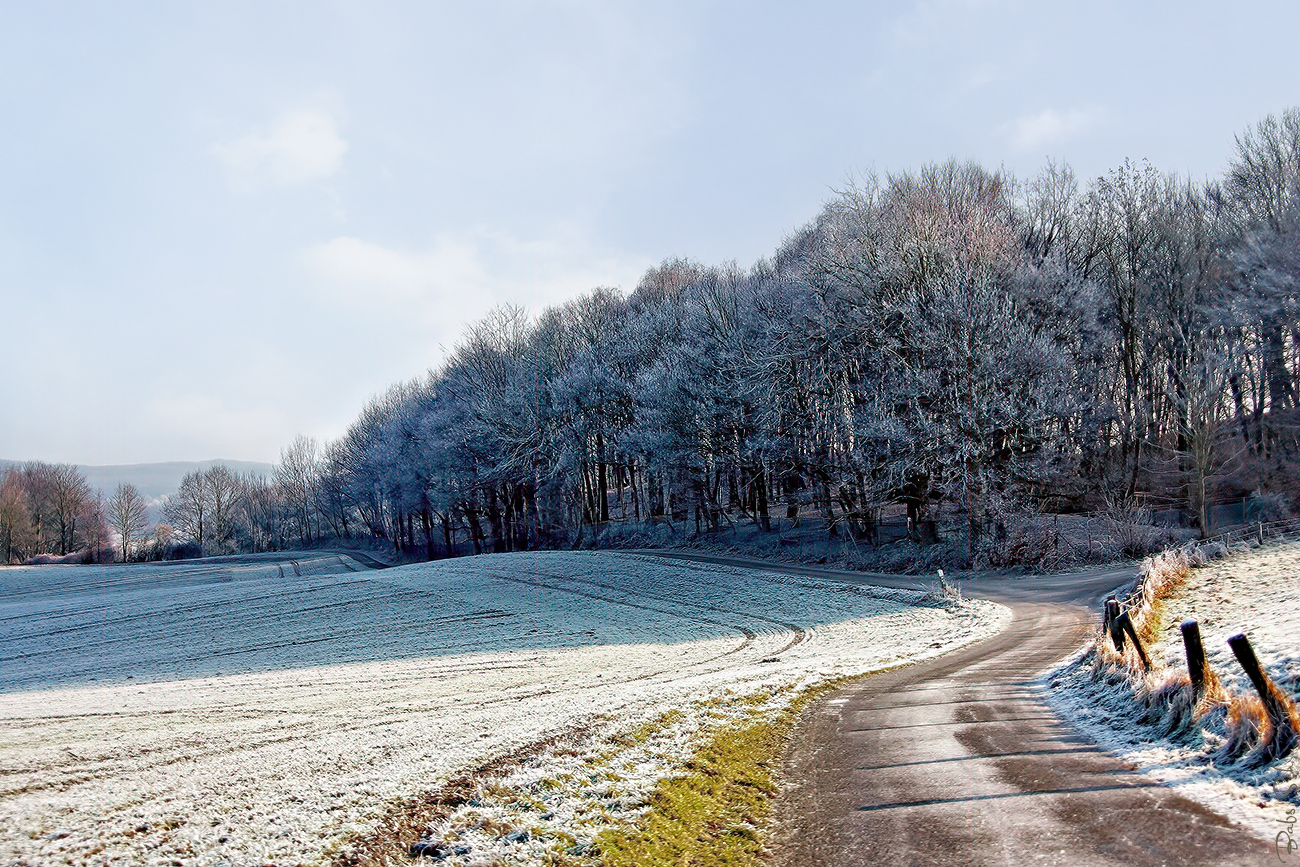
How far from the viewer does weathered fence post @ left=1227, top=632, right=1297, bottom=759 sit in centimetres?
689

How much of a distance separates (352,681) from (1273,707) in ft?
59.4

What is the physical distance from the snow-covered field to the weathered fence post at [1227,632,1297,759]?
5992mm

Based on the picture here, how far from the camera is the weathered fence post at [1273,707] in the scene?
6.89 meters

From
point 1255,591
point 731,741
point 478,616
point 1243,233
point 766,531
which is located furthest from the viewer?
point 766,531

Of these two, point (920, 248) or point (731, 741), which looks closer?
point (731, 741)

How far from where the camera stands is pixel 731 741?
10.2 metres

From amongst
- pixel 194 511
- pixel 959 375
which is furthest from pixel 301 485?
pixel 959 375

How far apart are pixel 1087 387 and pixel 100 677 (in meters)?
45.0

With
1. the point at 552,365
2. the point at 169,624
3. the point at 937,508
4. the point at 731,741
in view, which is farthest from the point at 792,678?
the point at 552,365

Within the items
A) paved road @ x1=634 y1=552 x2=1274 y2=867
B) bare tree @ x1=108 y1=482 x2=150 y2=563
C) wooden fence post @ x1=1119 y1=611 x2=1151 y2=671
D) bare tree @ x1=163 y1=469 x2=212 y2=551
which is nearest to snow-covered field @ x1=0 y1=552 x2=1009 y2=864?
paved road @ x1=634 y1=552 x2=1274 y2=867

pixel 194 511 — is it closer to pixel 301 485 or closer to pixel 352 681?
pixel 301 485

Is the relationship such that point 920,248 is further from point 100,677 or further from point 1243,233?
point 100,677

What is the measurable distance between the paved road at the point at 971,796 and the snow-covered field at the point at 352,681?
1.81m

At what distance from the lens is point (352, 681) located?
1894 centimetres
